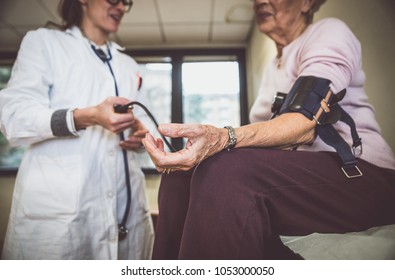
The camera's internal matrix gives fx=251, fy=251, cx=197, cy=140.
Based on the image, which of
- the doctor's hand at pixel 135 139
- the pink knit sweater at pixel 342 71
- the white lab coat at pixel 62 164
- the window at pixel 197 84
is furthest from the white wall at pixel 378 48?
the window at pixel 197 84

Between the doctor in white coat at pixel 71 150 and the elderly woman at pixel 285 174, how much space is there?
0.40 m

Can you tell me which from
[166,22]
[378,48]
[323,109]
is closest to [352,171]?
[323,109]

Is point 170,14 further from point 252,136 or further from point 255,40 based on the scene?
point 252,136

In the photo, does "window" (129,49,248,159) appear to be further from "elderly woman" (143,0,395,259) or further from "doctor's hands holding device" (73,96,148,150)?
"elderly woman" (143,0,395,259)

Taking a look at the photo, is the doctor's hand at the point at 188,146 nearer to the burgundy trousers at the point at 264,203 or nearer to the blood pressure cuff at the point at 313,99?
the burgundy trousers at the point at 264,203

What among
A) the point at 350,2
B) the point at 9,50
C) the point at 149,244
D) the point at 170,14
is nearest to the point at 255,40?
the point at 170,14

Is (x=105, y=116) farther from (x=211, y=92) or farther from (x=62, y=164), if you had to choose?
(x=211, y=92)

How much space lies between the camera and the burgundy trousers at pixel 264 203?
0.44m

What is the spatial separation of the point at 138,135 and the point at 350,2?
3.49 ft

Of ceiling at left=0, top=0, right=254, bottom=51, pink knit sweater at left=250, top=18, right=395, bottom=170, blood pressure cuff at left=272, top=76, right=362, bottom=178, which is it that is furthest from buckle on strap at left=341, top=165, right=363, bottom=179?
ceiling at left=0, top=0, right=254, bottom=51

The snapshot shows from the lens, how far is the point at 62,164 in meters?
0.87

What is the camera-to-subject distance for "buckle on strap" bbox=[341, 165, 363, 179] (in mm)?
540

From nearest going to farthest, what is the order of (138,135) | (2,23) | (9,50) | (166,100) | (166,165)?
(166,165) < (138,135) < (2,23) < (9,50) < (166,100)

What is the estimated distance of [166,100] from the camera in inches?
117
